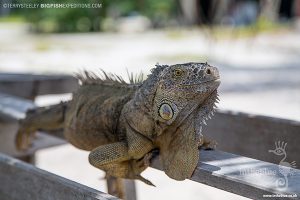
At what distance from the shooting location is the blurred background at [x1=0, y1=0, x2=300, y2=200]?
5.22 metres

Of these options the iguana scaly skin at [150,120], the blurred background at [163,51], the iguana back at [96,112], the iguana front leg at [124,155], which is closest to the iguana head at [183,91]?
the iguana scaly skin at [150,120]

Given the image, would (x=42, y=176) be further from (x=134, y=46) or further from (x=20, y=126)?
(x=134, y=46)

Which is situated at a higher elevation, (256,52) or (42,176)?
(42,176)

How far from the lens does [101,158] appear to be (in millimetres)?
2287

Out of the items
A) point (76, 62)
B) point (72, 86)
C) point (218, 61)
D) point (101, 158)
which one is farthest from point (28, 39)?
point (101, 158)

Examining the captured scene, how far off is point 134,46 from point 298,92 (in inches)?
306

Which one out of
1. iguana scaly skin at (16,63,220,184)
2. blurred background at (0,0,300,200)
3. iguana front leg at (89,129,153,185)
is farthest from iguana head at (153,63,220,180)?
blurred background at (0,0,300,200)

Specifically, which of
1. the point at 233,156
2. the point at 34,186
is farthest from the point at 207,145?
the point at 34,186

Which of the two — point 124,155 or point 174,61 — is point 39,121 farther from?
point 174,61

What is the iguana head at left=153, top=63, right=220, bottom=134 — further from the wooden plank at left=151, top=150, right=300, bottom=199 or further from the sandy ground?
the sandy ground

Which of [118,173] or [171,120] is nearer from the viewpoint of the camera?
[171,120]

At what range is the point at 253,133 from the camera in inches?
117

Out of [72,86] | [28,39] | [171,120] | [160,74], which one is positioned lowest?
[28,39]

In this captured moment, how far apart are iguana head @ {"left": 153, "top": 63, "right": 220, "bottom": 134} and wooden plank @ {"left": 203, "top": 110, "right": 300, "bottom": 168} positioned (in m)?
0.81
